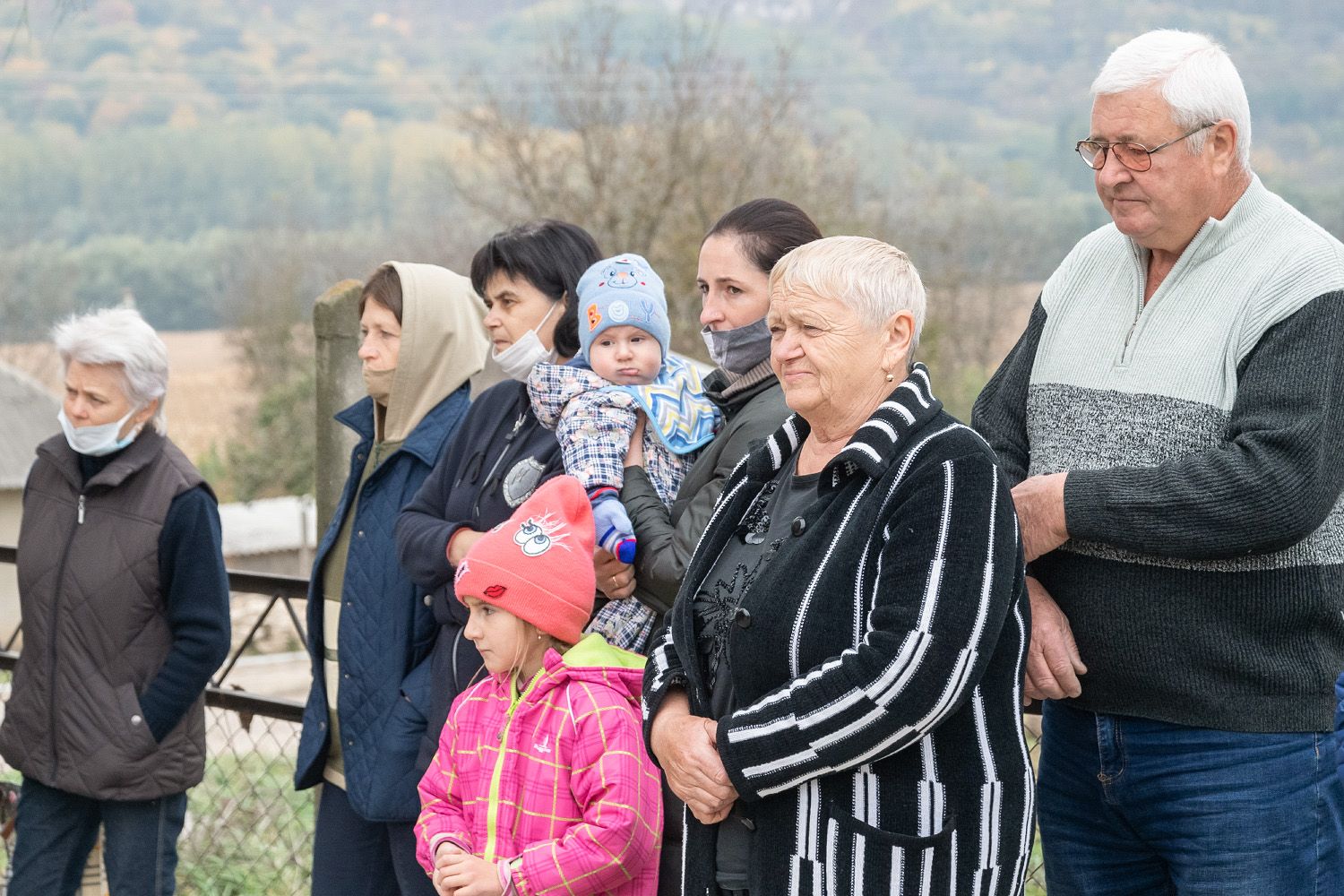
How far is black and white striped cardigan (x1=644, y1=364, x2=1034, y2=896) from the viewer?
1843 mm

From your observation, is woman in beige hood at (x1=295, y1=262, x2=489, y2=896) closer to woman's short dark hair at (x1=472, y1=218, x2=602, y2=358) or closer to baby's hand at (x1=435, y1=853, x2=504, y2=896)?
woman's short dark hair at (x1=472, y1=218, x2=602, y2=358)

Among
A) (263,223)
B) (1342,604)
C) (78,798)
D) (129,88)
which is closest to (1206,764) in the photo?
(1342,604)

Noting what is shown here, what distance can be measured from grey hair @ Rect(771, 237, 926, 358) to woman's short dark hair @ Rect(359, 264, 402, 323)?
1.51 metres

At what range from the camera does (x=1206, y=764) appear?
2.06 meters

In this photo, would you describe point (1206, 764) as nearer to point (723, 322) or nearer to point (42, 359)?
point (723, 322)

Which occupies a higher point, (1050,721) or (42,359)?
(1050,721)

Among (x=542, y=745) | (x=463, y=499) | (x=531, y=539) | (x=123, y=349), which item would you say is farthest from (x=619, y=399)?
(x=123, y=349)

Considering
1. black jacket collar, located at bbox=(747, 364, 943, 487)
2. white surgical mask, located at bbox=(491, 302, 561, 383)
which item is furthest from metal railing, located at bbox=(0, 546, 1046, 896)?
black jacket collar, located at bbox=(747, 364, 943, 487)

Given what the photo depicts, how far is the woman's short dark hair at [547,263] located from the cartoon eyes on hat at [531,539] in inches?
27.1

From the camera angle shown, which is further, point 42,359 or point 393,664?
point 42,359

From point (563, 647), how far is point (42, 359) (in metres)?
37.1

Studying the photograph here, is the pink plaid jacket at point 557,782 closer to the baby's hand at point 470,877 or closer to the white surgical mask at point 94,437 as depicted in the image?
the baby's hand at point 470,877

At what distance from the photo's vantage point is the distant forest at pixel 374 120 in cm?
4019

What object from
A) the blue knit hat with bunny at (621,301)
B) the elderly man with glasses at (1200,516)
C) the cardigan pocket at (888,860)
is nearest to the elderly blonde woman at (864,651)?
the cardigan pocket at (888,860)
